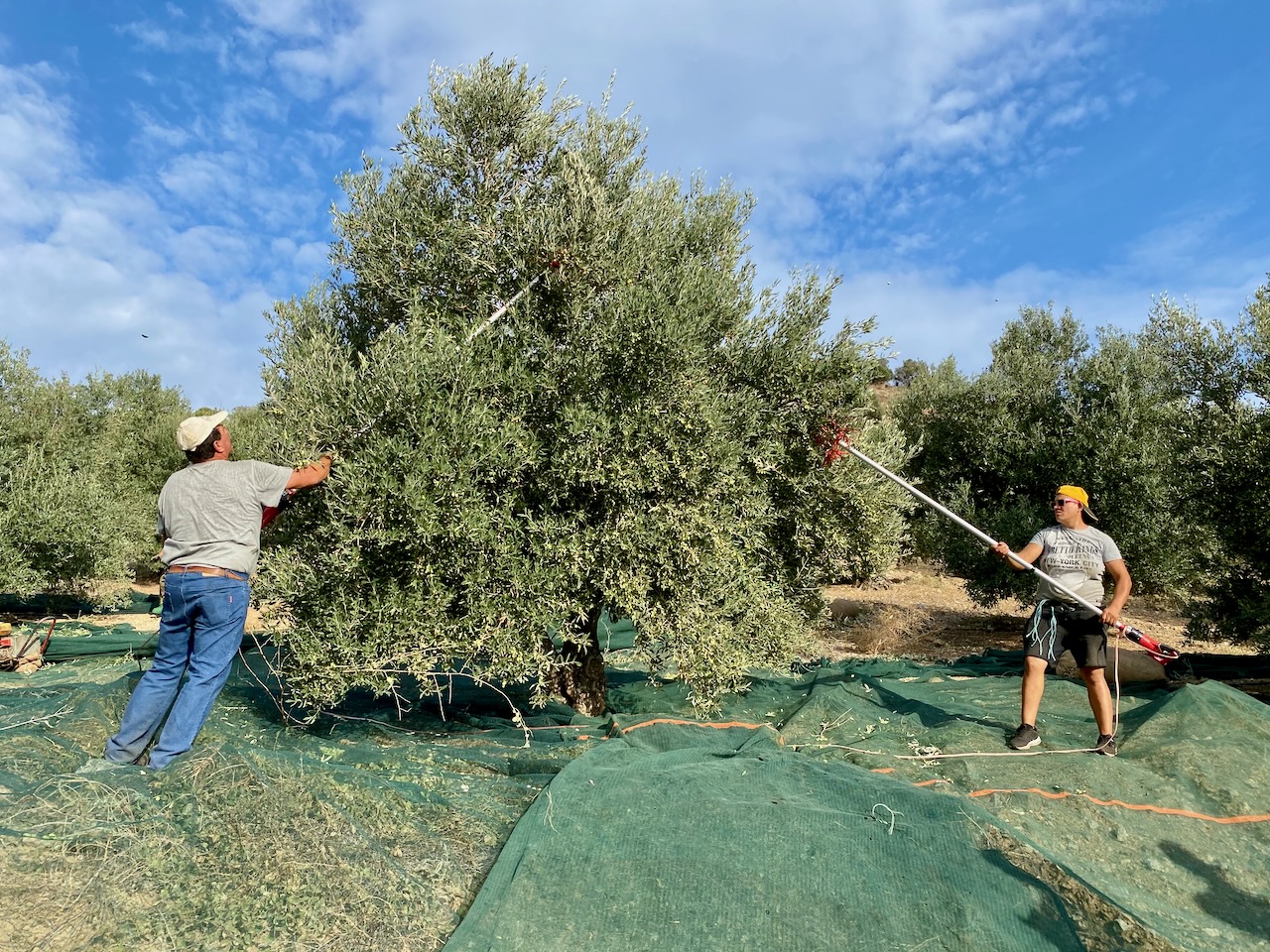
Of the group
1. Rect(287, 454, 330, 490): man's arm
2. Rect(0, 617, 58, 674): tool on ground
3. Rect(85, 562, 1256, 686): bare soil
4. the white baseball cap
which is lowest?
Rect(0, 617, 58, 674): tool on ground

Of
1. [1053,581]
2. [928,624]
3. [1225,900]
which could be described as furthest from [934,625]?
[1225,900]

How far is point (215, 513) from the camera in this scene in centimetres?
513

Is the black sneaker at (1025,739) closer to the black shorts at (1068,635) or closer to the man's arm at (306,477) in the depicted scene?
the black shorts at (1068,635)

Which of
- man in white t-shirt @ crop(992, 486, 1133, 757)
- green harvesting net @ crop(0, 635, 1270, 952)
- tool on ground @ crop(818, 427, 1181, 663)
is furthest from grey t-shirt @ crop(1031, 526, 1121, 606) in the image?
green harvesting net @ crop(0, 635, 1270, 952)

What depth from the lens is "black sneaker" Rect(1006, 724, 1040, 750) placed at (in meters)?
6.65

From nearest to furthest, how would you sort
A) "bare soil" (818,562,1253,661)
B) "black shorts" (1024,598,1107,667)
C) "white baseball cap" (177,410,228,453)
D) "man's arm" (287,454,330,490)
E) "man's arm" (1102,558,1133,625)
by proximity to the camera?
"white baseball cap" (177,410,228,453), "man's arm" (287,454,330,490), "man's arm" (1102,558,1133,625), "black shorts" (1024,598,1107,667), "bare soil" (818,562,1253,661)

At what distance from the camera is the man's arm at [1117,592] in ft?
21.8

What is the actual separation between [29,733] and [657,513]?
15.1 feet

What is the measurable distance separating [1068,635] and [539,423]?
5.22m

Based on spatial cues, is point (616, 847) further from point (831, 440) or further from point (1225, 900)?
point (831, 440)

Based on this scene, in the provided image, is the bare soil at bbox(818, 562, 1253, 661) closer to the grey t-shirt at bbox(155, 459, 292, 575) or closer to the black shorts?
the black shorts

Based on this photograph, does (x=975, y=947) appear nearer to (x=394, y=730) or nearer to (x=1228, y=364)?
(x=394, y=730)

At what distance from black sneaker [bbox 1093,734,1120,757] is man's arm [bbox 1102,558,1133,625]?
0.97m

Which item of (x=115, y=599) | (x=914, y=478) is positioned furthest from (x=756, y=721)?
(x=115, y=599)
